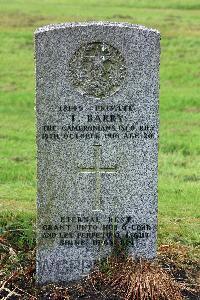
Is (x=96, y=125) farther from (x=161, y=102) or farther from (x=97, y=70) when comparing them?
(x=161, y=102)

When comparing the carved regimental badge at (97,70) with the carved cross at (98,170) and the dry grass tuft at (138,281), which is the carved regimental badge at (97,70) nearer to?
the carved cross at (98,170)

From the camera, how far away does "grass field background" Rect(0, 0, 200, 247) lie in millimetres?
8883

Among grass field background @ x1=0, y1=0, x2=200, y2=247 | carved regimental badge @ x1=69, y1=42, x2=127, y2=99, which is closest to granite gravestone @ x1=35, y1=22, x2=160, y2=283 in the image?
carved regimental badge @ x1=69, y1=42, x2=127, y2=99

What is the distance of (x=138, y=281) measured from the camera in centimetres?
629

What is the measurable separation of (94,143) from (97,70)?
591 millimetres

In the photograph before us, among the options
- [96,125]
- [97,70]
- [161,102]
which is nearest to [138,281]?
[96,125]

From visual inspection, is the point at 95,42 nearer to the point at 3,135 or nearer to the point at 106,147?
the point at 106,147

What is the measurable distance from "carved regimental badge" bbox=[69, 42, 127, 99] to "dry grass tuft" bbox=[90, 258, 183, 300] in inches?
55.5

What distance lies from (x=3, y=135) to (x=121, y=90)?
6.87 meters

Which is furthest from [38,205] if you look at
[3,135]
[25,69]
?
[25,69]

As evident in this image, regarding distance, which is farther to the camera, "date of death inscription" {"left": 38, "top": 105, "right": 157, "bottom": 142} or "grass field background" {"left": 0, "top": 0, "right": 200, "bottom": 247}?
"grass field background" {"left": 0, "top": 0, "right": 200, "bottom": 247}

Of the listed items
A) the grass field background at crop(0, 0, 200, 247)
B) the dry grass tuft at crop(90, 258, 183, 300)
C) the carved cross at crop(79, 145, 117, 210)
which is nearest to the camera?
the dry grass tuft at crop(90, 258, 183, 300)

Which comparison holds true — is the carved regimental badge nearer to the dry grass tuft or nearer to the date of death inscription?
the date of death inscription

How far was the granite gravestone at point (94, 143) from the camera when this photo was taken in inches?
248
